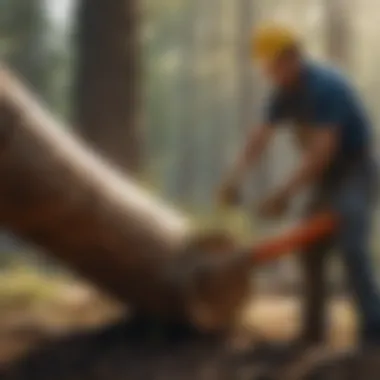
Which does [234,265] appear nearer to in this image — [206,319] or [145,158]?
[206,319]

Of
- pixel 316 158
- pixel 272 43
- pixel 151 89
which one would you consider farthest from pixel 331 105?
pixel 151 89

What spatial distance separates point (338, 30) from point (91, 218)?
1599 mm

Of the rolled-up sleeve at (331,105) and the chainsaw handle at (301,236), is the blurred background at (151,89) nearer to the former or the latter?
the chainsaw handle at (301,236)

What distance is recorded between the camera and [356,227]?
11.0 feet

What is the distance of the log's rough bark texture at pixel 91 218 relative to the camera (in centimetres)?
284

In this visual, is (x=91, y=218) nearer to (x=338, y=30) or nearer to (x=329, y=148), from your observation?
(x=329, y=148)

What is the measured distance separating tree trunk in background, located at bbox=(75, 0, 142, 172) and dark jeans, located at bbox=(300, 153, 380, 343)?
3.35 ft

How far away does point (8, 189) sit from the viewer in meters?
2.85

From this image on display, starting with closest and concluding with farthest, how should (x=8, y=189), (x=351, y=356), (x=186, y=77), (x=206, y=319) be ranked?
(x=8, y=189) < (x=351, y=356) < (x=206, y=319) < (x=186, y=77)

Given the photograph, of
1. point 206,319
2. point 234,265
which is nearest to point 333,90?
point 234,265

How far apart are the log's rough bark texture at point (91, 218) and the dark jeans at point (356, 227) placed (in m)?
0.41

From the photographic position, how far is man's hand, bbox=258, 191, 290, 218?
3.35 m

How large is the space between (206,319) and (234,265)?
0.29 meters

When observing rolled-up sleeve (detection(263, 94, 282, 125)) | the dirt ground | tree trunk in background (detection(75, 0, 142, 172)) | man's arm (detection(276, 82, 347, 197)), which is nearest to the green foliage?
tree trunk in background (detection(75, 0, 142, 172))
